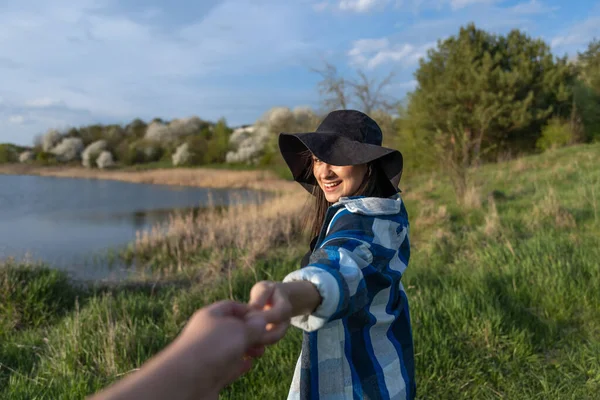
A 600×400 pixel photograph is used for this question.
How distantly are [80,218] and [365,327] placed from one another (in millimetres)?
11092

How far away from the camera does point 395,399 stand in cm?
122

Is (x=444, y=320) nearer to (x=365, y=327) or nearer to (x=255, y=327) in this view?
(x=365, y=327)

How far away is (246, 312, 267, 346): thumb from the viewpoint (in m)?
0.64

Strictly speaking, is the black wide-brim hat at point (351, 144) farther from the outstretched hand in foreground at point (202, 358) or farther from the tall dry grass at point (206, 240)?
the tall dry grass at point (206, 240)

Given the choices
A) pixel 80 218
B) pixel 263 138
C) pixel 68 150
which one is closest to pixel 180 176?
pixel 263 138

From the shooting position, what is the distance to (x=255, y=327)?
0.64 metres

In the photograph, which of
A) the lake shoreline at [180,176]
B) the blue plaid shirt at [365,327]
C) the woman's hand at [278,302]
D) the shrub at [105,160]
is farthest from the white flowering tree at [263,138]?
the woman's hand at [278,302]

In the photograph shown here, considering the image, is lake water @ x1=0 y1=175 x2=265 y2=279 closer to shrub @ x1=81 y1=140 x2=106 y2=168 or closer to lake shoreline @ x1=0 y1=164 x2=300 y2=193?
lake shoreline @ x1=0 y1=164 x2=300 y2=193

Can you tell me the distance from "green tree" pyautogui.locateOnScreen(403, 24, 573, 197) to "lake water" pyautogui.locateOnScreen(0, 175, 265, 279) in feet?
33.4

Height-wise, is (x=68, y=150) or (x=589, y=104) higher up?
(x=589, y=104)

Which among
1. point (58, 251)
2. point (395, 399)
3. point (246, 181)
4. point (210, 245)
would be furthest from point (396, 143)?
point (395, 399)

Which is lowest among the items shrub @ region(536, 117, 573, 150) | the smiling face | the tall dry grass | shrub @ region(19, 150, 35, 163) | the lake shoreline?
the tall dry grass

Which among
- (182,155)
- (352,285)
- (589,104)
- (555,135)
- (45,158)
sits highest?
(589,104)

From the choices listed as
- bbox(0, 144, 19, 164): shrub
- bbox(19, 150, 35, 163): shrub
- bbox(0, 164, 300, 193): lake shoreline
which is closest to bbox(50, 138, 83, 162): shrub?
bbox(19, 150, 35, 163): shrub
